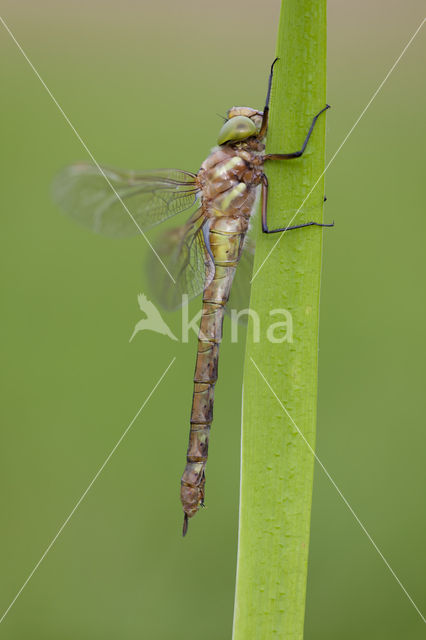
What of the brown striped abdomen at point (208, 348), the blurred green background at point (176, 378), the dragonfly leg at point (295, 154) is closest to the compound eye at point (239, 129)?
the brown striped abdomen at point (208, 348)

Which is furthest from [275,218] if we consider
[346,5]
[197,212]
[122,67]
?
[122,67]

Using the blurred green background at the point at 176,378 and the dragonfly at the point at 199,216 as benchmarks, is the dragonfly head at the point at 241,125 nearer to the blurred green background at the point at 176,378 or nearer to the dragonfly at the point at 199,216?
the dragonfly at the point at 199,216

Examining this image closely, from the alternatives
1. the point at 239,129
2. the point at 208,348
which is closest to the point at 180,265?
the point at 208,348

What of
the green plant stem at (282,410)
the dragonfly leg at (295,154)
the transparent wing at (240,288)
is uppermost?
the transparent wing at (240,288)

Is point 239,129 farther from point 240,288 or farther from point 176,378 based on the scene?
point 176,378

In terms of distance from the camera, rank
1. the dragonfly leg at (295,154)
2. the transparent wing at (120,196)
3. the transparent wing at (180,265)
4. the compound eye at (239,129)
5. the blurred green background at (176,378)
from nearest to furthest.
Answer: the dragonfly leg at (295,154), the compound eye at (239,129), the transparent wing at (120,196), the transparent wing at (180,265), the blurred green background at (176,378)

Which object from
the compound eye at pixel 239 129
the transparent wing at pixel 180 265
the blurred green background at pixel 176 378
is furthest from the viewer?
the blurred green background at pixel 176 378

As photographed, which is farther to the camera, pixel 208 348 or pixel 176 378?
pixel 176 378
